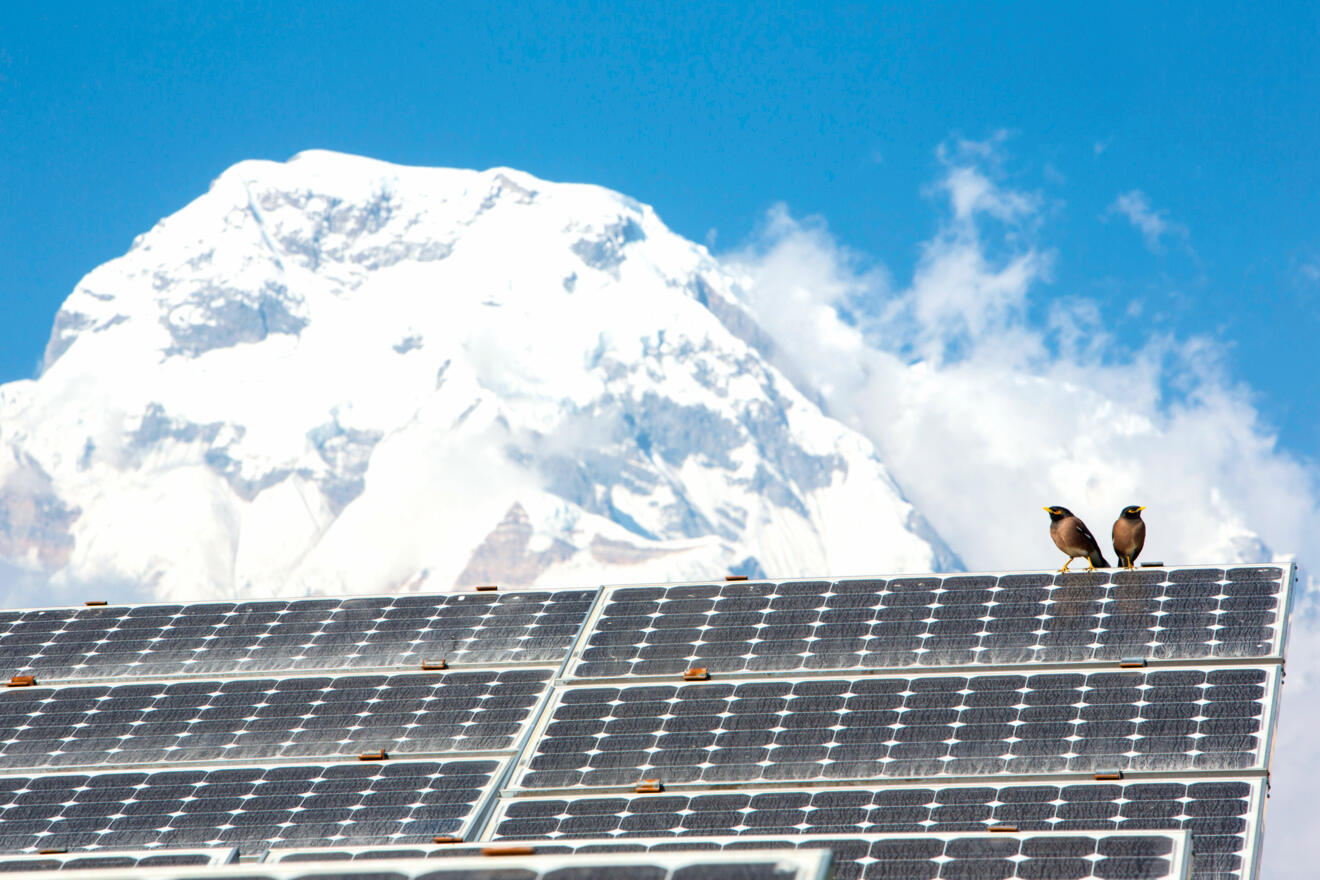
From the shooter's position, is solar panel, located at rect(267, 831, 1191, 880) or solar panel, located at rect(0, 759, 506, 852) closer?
solar panel, located at rect(267, 831, 1191, 880)

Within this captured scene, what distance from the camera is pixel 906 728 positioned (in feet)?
85.9

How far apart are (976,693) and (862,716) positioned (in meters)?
1.86

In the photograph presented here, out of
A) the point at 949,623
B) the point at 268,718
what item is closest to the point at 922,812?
the point at 949,623

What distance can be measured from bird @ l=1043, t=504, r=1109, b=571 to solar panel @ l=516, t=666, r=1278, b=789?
11.2ft

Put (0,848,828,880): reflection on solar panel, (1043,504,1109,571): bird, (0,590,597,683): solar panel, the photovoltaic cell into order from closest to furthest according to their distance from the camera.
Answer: (0,848,828,880): reflection on solar panel, the photovoltaic cell, (1043,504,1109,571): bird, (0,590,597,683): solar panel

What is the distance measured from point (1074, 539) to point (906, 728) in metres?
5.77

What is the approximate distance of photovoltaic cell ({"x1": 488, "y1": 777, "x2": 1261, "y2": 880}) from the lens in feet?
73.9

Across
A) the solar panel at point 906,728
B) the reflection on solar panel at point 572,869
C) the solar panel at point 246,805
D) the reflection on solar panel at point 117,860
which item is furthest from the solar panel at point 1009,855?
the solar panel at point 246,805

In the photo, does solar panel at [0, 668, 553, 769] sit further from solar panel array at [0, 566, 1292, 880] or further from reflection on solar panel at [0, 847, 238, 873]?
reflection on solar panel at [0, 847, 238, 873]

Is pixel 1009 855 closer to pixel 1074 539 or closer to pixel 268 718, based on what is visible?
pixel 1074 539

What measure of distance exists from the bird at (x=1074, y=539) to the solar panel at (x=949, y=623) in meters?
0.36

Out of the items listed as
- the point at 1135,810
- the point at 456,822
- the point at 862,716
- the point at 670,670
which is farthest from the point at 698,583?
the point at 1135,810

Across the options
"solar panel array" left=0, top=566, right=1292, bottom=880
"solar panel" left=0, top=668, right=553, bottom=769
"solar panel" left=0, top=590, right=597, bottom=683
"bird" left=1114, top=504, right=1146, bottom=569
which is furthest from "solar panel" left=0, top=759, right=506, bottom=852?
"bird" left=1114, top=504, right=1146, bottom=569

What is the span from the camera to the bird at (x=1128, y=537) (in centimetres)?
3017
